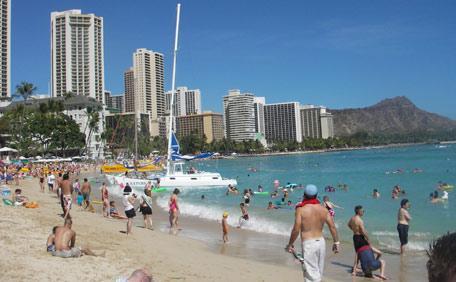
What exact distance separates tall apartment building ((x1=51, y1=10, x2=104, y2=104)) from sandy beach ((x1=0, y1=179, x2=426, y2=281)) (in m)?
143

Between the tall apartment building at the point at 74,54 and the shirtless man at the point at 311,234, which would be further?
the tall apartment building at the point at 74,54

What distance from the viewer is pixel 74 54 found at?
151 metres

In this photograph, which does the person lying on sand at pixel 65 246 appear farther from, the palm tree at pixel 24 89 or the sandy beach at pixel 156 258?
the palm tree at pixel 24 89

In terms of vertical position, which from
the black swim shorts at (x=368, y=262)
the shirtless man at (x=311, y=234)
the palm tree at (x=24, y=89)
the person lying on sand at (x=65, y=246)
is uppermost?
the palm tree at (x=24, y=89)

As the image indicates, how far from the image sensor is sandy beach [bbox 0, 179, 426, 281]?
905 cm

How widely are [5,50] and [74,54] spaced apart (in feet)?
81.8

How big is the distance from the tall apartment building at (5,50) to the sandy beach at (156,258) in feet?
417

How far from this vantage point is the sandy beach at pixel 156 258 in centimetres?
905

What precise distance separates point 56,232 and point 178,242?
15.6ft

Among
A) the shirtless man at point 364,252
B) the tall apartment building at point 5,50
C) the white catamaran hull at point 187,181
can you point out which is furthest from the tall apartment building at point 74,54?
the shirtless man at point 364,252

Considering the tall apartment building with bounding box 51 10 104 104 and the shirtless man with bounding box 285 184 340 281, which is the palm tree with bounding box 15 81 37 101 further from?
the shirtless man with bounding box 285 184 340 281

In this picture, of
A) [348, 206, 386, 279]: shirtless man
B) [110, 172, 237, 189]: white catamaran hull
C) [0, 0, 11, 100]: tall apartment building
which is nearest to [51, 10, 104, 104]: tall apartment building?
[0, 0, 11, 100]: tall apartment building

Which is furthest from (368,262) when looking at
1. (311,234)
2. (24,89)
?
(24,89)

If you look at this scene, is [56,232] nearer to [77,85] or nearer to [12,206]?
[12,206]
